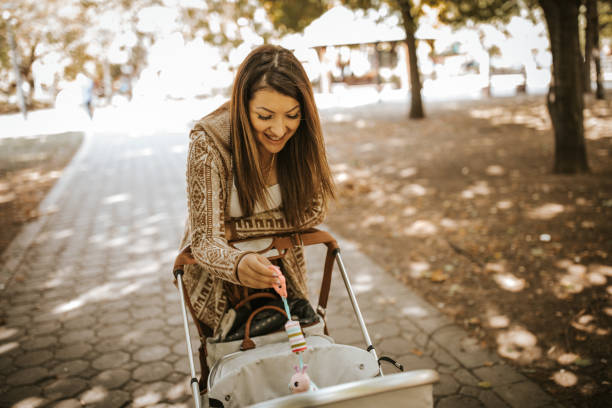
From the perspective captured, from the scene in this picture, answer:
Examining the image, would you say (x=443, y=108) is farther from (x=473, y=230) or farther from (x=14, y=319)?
(x=14, y=319)

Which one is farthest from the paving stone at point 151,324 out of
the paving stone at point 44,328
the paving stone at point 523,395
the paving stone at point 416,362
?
the paving stone at point 523,395

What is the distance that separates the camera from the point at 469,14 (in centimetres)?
1116

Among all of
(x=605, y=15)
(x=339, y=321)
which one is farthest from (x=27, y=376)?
(x=605, y=15)

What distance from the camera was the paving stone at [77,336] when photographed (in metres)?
4.29

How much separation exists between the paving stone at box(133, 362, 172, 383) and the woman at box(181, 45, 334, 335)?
61.3 inches

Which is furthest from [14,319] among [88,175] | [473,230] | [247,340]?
[88,175]

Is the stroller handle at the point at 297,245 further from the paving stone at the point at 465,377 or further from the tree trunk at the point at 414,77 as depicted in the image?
the tree trunk at the point at 414,77

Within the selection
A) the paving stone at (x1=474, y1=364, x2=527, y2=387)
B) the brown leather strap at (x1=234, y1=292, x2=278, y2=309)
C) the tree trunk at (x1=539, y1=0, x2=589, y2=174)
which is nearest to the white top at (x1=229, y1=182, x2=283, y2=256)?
the brown leather strap at (x1=234, y1=292, x2=278, y2=309)

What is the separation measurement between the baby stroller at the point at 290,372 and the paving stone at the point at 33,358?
2242 mm

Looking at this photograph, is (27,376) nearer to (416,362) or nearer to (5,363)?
(5,363)

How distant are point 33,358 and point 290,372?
119 inches

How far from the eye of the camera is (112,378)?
3709 millimetres

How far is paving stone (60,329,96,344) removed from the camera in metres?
4.29

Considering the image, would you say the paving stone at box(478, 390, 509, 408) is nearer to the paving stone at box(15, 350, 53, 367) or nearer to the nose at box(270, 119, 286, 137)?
the nose at box(270, 119, 286, 137)
